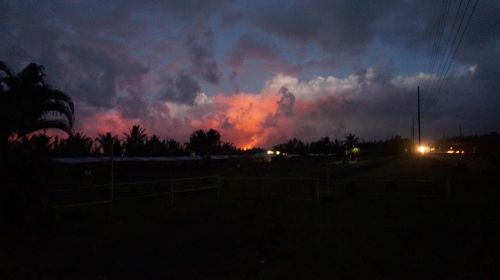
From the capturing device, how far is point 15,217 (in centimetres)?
1048

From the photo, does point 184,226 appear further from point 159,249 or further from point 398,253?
point 398,253

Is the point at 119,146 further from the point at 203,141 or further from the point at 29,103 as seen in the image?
the point at 29,103

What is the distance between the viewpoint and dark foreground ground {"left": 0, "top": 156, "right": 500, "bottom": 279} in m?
7.93

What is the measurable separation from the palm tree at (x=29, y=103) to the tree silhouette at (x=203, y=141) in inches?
2456

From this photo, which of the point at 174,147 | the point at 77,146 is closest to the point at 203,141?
the point at 174,147

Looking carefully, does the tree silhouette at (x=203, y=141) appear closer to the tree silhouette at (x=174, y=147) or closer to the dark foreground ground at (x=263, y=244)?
the tree silhouette at (x=174, y=147)

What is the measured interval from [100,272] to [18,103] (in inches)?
246

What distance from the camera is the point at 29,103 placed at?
11703 millimetres

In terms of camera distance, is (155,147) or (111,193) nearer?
(111,193)

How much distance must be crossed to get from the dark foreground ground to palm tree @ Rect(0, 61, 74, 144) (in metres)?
2.77

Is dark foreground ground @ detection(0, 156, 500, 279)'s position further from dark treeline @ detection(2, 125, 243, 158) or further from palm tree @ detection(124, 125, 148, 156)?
palm tree @ detection(124, 125, 148, 156)

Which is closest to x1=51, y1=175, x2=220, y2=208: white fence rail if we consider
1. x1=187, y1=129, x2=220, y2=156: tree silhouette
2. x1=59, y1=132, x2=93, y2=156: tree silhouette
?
x1=59, y1=132, x2=93, y2=156: tree silhouette

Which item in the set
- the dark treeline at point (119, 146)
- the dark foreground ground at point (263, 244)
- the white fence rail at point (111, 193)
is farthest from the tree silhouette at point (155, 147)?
the dark foreground ground at point (263, 244)

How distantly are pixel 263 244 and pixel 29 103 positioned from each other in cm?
761
